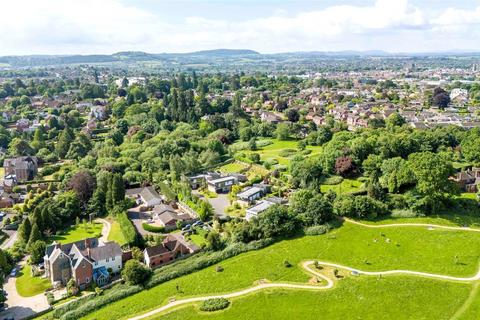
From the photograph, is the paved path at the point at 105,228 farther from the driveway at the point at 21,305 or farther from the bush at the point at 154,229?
the driveway at the point at 21,305

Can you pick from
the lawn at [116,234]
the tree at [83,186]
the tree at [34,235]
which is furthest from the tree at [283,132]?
the tree at [34,235]

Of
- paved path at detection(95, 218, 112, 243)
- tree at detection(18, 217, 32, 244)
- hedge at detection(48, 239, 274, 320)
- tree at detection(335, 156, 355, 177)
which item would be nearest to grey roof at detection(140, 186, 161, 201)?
paved path at detection(95, 218, 112, 243)

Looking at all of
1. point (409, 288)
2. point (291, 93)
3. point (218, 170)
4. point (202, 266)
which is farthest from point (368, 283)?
point (291, 93)

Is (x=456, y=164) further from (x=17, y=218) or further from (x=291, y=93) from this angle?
(x=291, y=93)

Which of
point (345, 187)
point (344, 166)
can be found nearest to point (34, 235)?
point (345, 187)

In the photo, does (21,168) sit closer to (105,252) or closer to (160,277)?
(105,252)

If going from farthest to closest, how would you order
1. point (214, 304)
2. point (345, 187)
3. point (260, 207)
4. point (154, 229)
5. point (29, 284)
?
point (345, 187)
point (260, 207)
point (154, 229)
point (29, 284)
point (214, 304)
